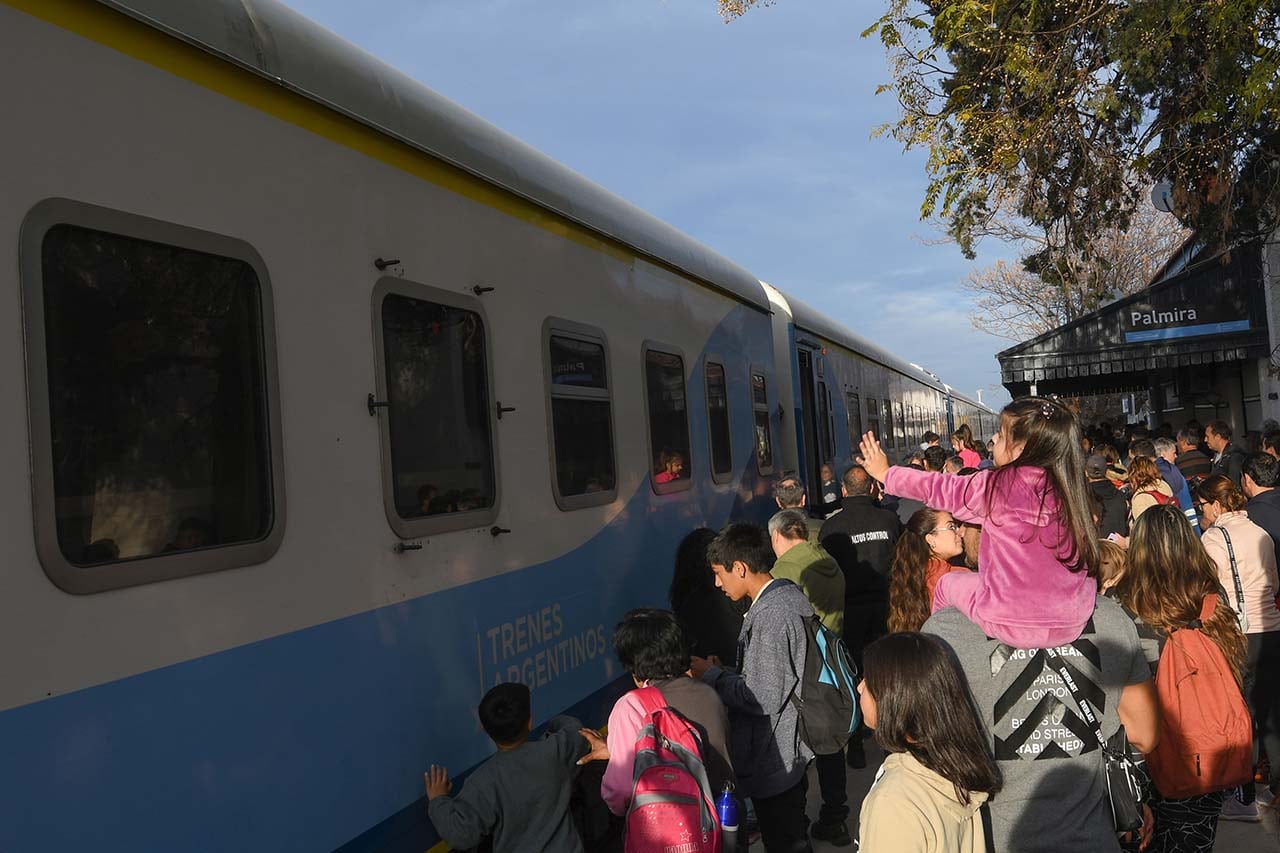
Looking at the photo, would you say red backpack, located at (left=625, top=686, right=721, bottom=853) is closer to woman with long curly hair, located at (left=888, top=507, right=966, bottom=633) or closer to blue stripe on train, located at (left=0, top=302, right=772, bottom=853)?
blue stripe on train, located at (left=0, top=302, right=772, bottom=853)

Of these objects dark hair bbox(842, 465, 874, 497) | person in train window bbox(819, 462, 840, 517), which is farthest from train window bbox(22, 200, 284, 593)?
person in train window bbox(819, 462, 840, 517)

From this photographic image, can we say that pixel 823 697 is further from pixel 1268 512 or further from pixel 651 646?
pixel 1268 512

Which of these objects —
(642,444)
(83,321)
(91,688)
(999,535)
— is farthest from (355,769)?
(642,444)

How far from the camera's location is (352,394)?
3465 mm

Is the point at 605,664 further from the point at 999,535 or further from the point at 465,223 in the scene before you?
the point at 999,535

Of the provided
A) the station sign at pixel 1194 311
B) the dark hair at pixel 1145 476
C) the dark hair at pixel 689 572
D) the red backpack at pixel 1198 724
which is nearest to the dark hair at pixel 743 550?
the dark hair at pixel 689 572

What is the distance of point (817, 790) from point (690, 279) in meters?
3.21

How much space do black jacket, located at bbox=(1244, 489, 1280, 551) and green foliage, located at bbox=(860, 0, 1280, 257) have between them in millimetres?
3910

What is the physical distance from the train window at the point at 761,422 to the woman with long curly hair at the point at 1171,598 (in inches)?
170

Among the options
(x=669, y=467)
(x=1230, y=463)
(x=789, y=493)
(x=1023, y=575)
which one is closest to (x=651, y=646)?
(x=1023, y=575)

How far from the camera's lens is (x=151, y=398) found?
2742 mm

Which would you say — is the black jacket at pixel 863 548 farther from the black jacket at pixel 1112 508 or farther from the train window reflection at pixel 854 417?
the train window reflection at pixel 854 417

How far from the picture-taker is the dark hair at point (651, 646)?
3.92 meters

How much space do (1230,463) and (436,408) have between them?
772 cm
